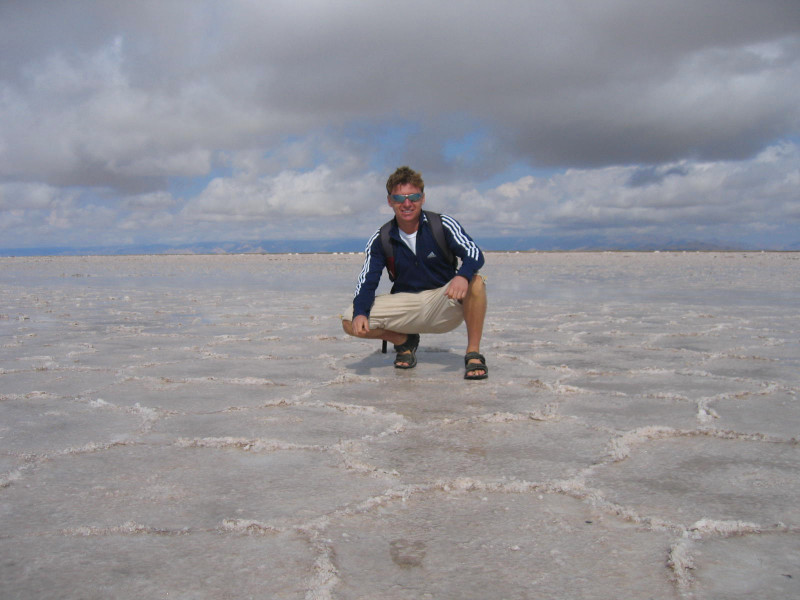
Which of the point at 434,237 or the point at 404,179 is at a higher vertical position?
the point at 404,179

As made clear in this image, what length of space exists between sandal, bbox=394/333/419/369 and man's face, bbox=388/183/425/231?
709 millimetres

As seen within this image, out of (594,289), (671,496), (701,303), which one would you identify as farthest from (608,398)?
(594,289)

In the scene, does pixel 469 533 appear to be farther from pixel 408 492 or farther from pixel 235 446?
pixel 235 446

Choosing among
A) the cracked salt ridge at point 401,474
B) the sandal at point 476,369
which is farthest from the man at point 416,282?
the cracked salt ridge at point 401,474

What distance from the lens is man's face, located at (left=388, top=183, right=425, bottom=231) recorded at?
3.20 metres

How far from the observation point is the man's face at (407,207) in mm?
3195

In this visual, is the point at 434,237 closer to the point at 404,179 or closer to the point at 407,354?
the point at 404,179

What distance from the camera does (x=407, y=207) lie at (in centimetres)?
321

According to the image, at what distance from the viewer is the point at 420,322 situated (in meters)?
3.46

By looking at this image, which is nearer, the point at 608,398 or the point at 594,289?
the point at 608,398

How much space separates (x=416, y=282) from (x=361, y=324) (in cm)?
45

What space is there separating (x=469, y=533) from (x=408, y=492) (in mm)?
273

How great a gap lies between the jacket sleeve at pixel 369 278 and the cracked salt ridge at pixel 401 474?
1.21 feet

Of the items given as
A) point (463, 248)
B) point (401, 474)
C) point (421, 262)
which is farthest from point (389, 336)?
point (401, 474)
